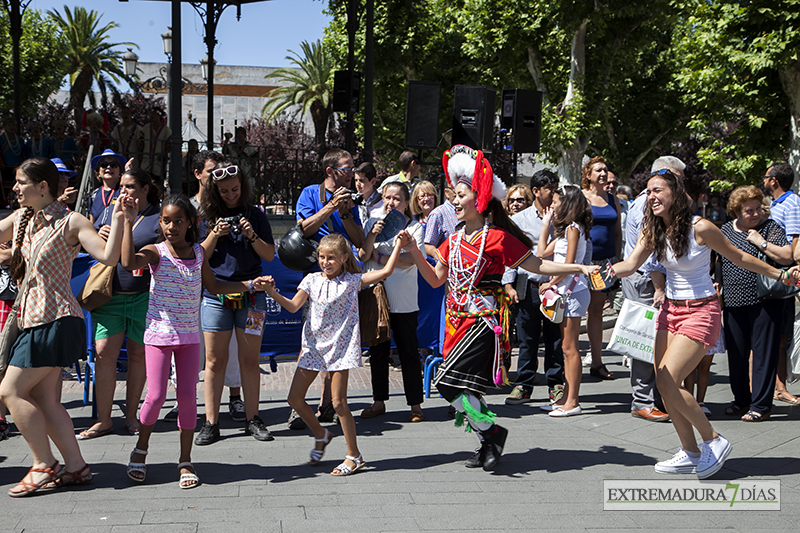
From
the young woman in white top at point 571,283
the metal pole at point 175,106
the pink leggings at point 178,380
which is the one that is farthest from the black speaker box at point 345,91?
the pink leggings at point 178,380

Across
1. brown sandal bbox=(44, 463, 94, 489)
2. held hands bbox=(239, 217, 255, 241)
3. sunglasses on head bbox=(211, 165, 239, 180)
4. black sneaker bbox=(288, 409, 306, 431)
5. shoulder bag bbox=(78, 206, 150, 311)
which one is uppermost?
sunglasses on head bbox=(211, 165, 239, 180)

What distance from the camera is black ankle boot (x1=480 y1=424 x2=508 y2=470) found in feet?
15.8

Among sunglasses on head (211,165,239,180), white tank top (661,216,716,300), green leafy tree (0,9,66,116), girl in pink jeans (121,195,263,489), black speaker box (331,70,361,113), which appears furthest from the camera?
green leafy tree (0,9,66,116)

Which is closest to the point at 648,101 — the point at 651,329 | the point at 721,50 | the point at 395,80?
the point at 395,80

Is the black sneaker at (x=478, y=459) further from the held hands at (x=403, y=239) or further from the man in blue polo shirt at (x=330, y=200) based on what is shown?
the man in blue polo shirt at (x=330, y=200)

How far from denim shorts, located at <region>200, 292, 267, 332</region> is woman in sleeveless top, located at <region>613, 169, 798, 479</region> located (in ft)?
8.78

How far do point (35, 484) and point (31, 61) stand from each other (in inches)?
1093

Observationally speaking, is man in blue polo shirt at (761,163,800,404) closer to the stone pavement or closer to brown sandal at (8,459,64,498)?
the stone pavement

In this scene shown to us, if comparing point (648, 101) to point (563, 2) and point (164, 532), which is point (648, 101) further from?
point (164, 532)

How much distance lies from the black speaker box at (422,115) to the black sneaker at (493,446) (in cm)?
669

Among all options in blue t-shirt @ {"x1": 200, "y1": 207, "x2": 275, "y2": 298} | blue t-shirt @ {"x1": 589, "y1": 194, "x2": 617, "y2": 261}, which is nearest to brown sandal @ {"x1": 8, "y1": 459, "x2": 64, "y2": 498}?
blue t-shirt @ {"x1": 200, "y1": 207, "x2": 275, "y2": 298}

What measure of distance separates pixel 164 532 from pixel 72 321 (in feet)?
4.49

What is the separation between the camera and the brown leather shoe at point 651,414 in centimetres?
611

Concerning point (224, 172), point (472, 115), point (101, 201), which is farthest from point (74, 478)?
point (472, 115)
